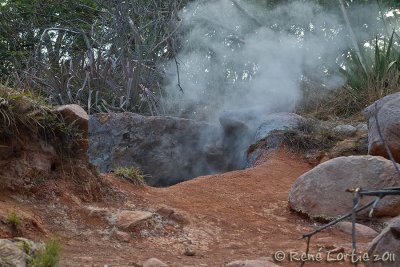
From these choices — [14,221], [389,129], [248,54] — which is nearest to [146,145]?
[389,129]

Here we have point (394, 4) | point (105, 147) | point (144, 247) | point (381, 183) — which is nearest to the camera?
point (144, 247)

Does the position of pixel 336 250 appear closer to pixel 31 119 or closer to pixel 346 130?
pixel 31 119

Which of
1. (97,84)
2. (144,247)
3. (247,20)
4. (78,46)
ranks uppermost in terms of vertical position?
(247,20)

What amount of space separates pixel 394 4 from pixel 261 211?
636 centimetres

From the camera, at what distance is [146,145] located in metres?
8.98

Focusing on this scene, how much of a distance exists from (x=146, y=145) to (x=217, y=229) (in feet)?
13.5

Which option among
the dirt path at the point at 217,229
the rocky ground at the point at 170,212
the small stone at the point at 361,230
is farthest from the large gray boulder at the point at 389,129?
the small stone at the point at 361,230

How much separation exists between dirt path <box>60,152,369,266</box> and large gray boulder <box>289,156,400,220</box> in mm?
178

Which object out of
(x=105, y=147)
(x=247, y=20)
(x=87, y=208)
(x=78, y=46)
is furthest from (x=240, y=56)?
(x=87, y=208)

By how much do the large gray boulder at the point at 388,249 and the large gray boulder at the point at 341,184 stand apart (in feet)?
7.64

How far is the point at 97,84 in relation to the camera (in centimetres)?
984

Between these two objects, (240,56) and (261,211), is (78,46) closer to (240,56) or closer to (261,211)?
(240,56)

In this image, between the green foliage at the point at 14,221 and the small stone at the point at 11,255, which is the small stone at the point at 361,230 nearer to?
the green foliage at the point at 14,221

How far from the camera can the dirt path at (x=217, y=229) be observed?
400 cm
